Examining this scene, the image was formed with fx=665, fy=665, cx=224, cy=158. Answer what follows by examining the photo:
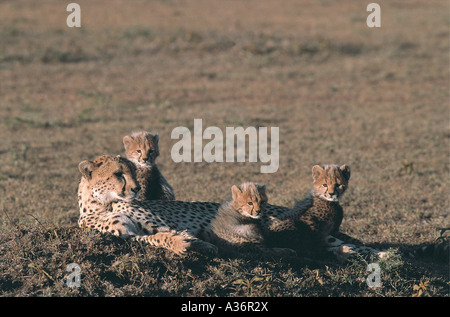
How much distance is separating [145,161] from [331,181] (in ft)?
7.65

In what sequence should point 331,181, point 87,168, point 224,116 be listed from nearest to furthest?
point 87,168, point 331,181, point 224,116

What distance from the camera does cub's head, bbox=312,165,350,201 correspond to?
23.0 ft

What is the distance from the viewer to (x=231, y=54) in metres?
23.0

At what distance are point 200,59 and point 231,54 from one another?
46.2 inches

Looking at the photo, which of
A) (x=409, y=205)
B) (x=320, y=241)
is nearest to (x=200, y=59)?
(x=409, y=205)

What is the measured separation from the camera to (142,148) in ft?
26.4

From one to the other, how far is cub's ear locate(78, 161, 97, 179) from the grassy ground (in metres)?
0.60

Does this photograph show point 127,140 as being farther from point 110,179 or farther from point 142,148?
point 110,179

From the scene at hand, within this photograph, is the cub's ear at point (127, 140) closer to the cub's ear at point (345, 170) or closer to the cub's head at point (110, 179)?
the cub's head at point (110, 179)

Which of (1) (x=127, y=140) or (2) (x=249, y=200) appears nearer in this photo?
(2) (x=249, y=200)

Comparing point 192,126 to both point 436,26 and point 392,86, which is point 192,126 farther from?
point 436,26

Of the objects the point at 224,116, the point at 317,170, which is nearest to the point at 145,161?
the point at 317,170

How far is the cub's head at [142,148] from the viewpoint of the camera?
8.02 metres

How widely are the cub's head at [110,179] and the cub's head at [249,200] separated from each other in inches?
39.9
